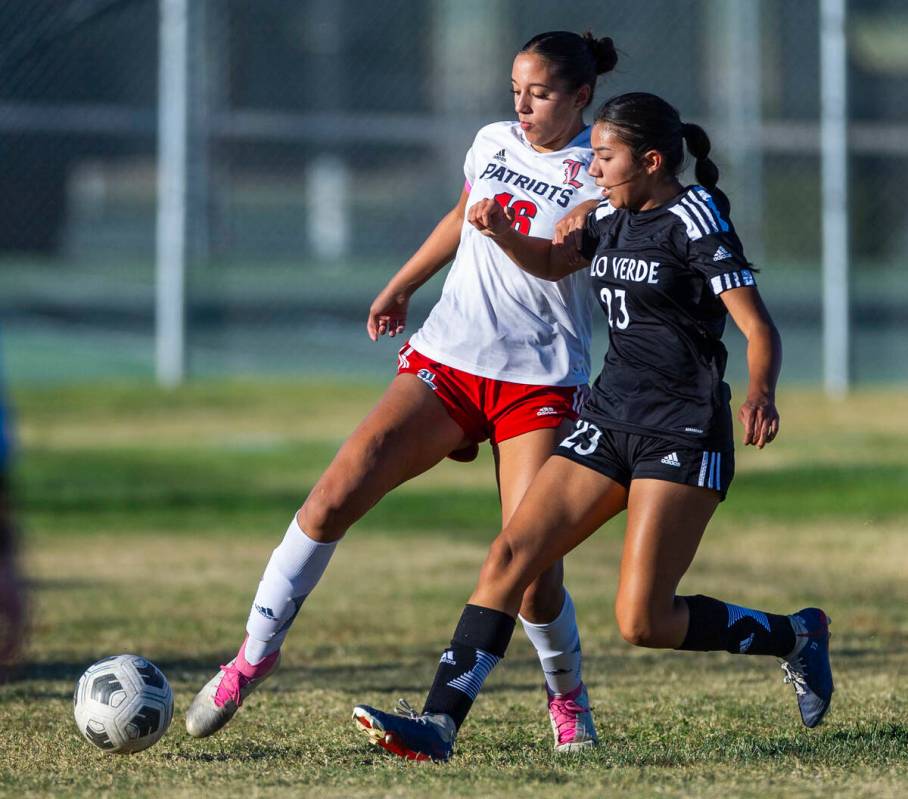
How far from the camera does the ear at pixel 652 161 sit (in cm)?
495

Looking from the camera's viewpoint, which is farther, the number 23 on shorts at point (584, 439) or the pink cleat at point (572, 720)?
the pink cleat at point (572, 720)

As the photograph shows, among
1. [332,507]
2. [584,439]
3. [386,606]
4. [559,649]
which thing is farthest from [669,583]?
[386,606]

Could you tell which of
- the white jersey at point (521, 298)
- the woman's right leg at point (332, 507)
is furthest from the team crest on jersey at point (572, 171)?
the woman's right leg at point (332, 507)

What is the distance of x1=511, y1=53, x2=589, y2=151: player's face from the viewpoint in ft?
17.2

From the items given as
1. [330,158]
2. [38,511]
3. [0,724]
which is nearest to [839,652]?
[0,724]

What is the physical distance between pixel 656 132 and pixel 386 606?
4232 millimetres

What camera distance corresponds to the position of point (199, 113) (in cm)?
1678

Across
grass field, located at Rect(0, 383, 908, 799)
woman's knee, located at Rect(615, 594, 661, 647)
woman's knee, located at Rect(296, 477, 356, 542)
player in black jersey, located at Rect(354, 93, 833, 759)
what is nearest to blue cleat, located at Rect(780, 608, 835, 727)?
grass field, located at Rect(0, 383, 908, 799)

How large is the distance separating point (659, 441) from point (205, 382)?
13.1 meters

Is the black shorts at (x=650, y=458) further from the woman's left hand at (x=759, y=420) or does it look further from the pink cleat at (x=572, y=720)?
the pink cleat at (x=572, y=720)

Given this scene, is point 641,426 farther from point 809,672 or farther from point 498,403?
point 809,672

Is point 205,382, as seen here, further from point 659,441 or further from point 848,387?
point 659,441

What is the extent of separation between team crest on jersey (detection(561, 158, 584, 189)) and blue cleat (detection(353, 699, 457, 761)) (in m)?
1.69

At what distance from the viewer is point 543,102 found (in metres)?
5.27
